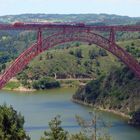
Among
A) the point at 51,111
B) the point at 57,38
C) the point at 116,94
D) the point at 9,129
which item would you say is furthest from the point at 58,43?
the point at 116,94

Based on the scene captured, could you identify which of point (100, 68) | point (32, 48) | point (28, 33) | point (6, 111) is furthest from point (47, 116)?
point (28, 33)

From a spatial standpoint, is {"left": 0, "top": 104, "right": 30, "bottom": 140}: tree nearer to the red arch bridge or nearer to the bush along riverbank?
the red arch bridge

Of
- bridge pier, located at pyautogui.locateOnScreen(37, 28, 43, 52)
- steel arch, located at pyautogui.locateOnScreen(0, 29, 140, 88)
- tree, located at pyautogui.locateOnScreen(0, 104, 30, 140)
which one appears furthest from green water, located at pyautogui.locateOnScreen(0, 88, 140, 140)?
tree, located at pyautogui.locateOnScreen(0, 104, 30, 140)

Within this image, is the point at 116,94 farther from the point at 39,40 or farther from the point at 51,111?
the point at 39,40

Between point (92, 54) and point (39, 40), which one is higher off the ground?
point (39, 40)

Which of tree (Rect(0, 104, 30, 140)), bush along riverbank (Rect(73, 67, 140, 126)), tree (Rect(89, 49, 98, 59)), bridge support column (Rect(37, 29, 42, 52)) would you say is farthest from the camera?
tree (Rect(89, 49, 98, 59))

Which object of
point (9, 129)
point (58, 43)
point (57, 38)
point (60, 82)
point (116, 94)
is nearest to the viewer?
point (9, 129)
